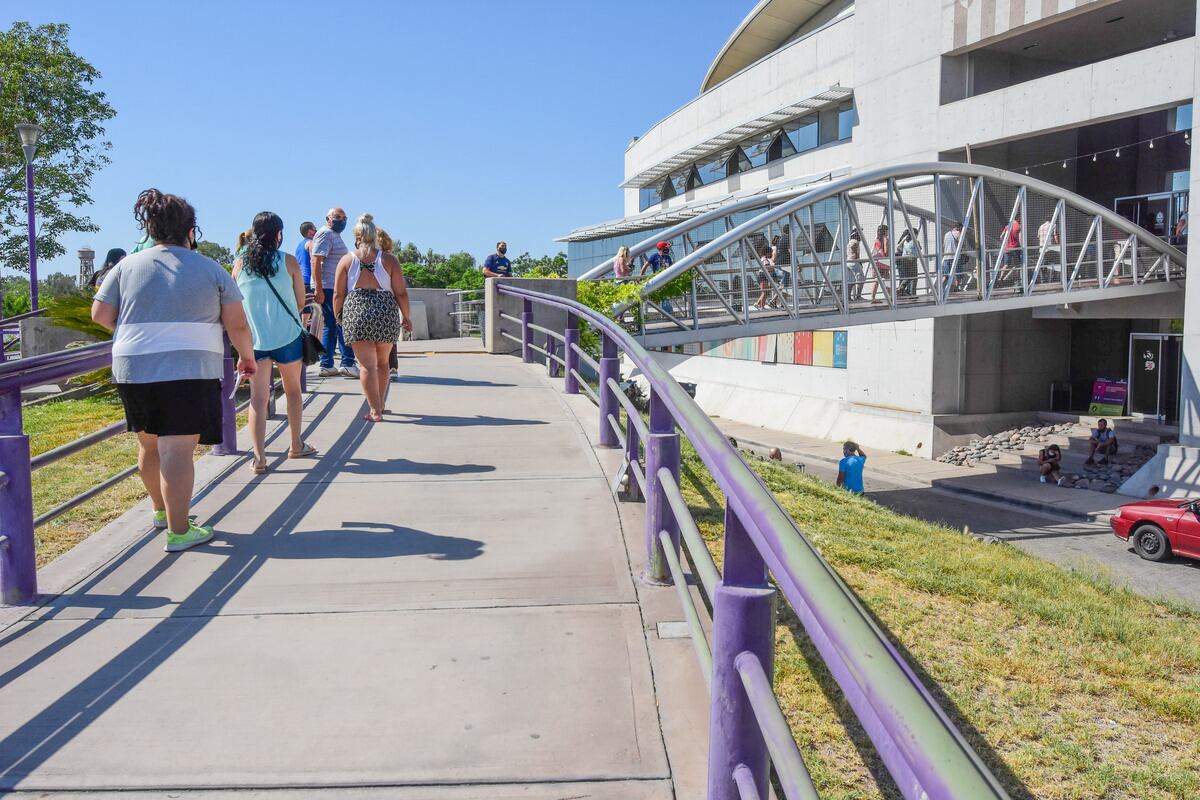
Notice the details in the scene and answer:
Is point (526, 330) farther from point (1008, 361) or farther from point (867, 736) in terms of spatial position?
point (1008, 361)

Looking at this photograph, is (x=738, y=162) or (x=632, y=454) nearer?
(x=632, y=454)

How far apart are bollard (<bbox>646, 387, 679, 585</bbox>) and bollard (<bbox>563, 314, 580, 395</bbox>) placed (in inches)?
206

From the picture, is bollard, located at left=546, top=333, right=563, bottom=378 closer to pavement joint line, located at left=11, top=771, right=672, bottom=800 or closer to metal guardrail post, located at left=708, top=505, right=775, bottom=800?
pavement joint line, located at left=11, top=771, right=672, bottom=800

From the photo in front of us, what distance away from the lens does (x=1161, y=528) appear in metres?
15.0

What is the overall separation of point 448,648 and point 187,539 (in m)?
1.98

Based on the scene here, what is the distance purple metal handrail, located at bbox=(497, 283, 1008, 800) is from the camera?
114 cm

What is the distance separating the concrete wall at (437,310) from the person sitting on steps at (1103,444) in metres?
16.2

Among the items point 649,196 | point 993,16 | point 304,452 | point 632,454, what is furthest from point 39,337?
point 649,196

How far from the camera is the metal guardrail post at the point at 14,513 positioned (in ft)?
13.5

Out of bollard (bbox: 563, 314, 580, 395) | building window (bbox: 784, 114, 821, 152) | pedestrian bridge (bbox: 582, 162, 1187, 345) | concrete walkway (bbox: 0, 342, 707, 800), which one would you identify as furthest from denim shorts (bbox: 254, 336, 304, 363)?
building window (bbox: 784, 114, 821, 152)

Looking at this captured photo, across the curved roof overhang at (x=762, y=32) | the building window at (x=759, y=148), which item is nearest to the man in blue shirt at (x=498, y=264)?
the building window at (x=759, y=148)

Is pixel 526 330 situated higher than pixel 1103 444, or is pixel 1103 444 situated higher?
pixel 526 330

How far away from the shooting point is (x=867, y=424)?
29.9 meters

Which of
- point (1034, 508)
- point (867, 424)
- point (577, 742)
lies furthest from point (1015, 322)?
point (577, 742)
